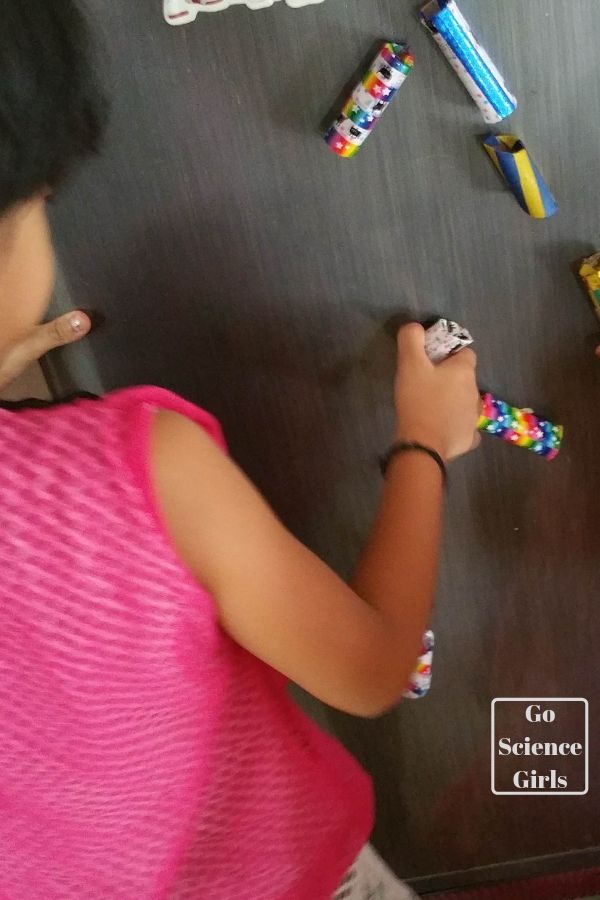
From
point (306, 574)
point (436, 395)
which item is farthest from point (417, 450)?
point (306, 574)

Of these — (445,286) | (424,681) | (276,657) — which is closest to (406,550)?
(276,657)

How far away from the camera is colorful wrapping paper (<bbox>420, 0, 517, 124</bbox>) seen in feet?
1.86

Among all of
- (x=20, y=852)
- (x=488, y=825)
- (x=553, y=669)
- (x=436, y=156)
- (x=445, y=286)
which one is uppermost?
(x=436, y=156)

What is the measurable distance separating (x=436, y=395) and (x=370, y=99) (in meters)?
0.24

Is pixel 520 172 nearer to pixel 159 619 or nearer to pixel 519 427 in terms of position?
pixel 519 427

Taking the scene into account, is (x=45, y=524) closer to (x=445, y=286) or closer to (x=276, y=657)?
(x=276, y=657)

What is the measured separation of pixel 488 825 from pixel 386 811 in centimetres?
13

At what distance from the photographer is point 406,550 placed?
590 mm

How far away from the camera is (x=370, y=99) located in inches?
23.6

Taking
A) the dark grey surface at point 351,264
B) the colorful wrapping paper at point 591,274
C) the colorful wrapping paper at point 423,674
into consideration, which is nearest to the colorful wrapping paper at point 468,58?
the dark grey surface at point 351,264

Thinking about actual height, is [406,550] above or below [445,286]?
below

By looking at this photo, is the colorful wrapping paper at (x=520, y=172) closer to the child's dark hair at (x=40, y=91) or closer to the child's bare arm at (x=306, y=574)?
the child's bare arm at (x=306, y=574)

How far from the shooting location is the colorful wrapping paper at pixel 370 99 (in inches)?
23.1

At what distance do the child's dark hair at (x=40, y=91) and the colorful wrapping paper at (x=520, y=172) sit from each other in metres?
0.33
